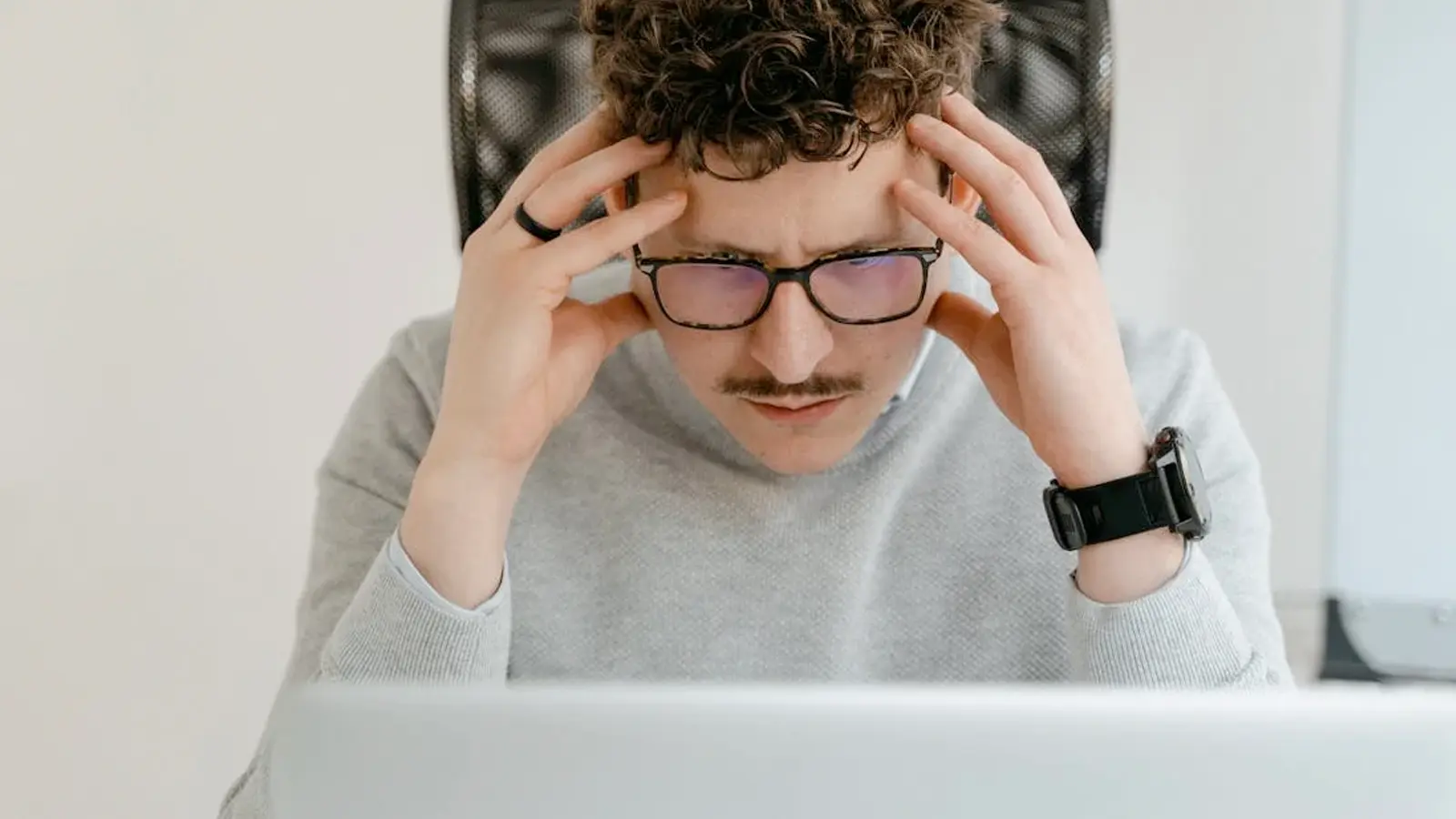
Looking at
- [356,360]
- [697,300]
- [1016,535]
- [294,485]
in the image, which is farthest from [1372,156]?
[294,485]

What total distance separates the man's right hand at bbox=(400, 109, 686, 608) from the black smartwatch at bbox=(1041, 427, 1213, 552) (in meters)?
0.40

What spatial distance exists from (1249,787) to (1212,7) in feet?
6.62

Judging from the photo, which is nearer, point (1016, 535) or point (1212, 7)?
point (1016, 535)

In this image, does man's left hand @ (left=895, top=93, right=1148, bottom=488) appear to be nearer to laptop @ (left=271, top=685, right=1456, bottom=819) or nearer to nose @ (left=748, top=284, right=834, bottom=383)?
nose @ (left=748, top=284, right=834, bottom=383)

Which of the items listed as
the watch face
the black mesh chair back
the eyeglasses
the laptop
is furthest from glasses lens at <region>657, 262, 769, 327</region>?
the laptop

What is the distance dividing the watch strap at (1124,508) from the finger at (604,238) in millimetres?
381

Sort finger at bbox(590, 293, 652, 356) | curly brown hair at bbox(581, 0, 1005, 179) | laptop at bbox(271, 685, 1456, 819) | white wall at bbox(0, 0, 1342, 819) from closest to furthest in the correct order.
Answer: laptop at bbox(271, 685, 1456, 819), curly brown hair at bbox(581, 0, 1005, 179), finger at bbox(590, 293, 652, 356), white wall at bbox(0, 0, 1342, 819)

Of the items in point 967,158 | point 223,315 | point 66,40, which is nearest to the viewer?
point 967,158

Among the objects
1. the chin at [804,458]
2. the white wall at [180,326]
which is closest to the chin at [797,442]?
the chin at [804,458]

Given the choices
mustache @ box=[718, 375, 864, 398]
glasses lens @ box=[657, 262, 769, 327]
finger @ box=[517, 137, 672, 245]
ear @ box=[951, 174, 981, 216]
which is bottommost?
mustache @ box=[718, 375, 864, 398]

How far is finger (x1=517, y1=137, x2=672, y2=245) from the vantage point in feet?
3.08

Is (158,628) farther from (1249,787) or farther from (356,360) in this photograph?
(1249,787)

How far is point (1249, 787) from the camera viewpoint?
36cm

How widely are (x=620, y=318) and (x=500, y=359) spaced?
14 cm
